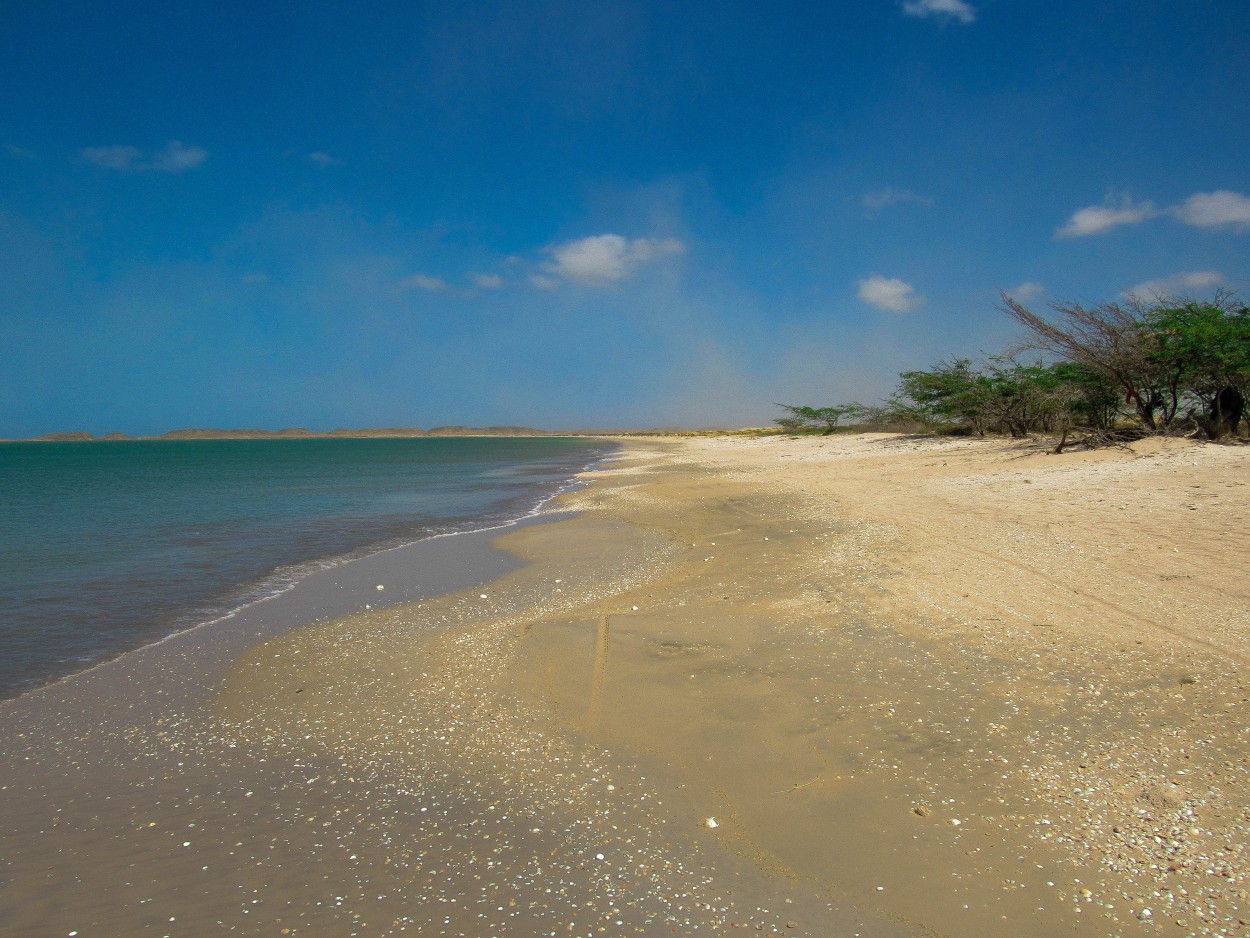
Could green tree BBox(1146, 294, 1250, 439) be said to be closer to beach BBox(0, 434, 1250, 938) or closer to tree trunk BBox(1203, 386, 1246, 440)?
tree trunk BBox(1203, 386, 1246, 440)

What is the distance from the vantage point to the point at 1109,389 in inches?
795

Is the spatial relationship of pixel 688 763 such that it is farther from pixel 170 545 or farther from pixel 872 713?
pixel 170 545

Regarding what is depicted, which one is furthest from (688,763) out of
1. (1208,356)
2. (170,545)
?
(1208,356)

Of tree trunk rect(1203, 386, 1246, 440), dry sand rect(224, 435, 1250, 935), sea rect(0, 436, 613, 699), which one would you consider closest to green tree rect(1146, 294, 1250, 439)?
tree trunk rect(1203, 386, 1246, 440)

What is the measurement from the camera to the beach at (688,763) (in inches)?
119

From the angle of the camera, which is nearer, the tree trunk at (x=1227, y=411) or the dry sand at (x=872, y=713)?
the dry sand at (x=872, y=713)

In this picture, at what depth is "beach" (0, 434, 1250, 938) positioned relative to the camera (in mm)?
3021

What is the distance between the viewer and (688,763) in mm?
4191

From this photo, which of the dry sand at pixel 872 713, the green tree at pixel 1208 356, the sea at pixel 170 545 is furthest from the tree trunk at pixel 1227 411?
the sea at pixel 170 545

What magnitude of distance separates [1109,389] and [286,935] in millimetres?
24567

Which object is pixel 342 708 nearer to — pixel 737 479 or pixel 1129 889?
pixel 1129 889

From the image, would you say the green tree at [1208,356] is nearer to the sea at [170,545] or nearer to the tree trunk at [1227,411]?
the tree trunk at [1227,411]

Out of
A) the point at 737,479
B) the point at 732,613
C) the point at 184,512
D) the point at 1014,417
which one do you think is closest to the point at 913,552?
the point at 732,613

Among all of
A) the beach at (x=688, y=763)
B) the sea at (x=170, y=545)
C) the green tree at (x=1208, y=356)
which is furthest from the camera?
the green tree at (x=1208, y=356)
